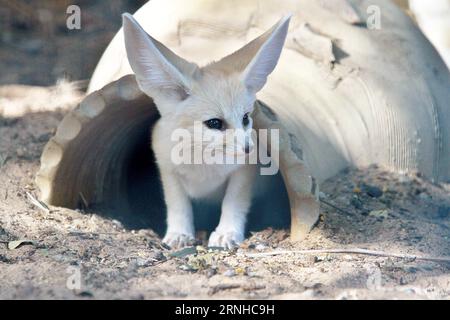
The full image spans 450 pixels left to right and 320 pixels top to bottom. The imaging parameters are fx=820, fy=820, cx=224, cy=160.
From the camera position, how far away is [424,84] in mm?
5805

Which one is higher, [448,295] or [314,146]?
[314,146]

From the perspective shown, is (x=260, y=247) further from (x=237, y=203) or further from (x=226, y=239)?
(x=237, y=203)

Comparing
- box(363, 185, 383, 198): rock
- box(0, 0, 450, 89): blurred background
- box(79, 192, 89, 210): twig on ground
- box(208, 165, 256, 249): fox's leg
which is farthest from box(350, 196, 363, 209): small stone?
box(0, 0, 450, 89): blurred background

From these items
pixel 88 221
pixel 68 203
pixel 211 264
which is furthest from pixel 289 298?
pixel 68 203

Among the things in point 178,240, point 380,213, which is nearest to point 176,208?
point 178,240

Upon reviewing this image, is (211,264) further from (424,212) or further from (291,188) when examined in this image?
(424,212)

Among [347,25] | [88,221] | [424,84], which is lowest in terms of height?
[88,221]

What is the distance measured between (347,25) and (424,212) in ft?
4.76

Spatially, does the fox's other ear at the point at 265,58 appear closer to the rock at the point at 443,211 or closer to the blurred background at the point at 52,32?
the rock at the point at 443,211

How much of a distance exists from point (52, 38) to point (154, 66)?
173 inches

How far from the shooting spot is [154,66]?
4.38 metres

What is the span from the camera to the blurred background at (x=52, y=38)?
25.6ft

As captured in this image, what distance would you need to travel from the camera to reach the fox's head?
4.36 m

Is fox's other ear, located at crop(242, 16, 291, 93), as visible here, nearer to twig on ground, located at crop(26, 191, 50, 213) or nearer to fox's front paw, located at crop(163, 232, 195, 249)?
fox's front paw, located at crop(163, 232, 195, 249)
